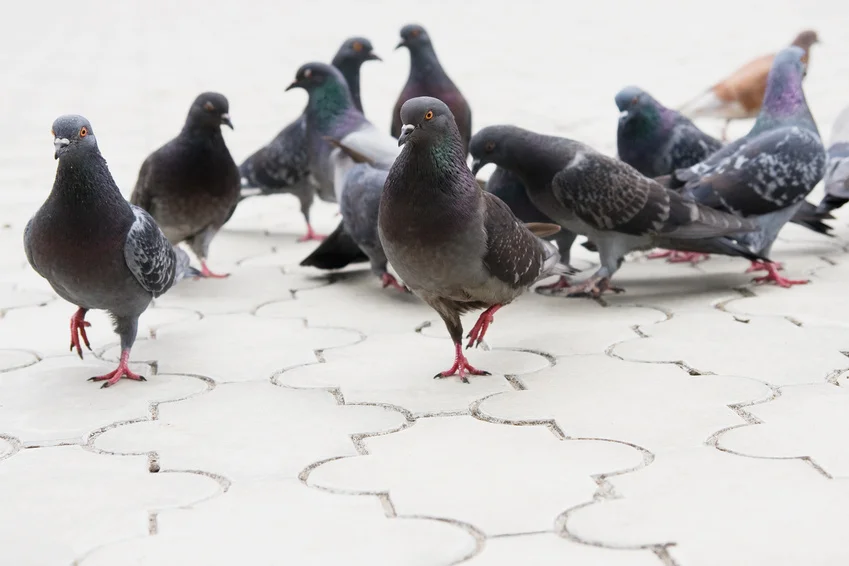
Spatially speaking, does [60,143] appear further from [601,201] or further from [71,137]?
[601,201]

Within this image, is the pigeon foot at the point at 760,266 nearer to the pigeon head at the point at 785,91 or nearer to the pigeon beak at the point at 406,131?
the pigeon head at the point at 785,91

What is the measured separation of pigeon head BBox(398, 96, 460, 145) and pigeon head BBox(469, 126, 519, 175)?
1.05 m

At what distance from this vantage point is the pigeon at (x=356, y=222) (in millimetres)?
4539

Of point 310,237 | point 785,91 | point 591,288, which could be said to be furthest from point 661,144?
point 310,237

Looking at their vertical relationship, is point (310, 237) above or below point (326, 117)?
below

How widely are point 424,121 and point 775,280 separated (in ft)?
A: 6.41

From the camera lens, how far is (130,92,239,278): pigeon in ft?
15.8

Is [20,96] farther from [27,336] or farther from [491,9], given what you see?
[491,9]

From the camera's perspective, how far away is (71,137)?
3428mm

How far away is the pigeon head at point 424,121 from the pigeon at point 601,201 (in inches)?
41.6

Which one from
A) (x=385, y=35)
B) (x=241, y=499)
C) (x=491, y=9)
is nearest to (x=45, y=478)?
(x=241, y=499)

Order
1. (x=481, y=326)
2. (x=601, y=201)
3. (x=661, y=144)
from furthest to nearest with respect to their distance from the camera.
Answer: (x=661, y=144) < (x=601, y=201) < (x=481, y=326)

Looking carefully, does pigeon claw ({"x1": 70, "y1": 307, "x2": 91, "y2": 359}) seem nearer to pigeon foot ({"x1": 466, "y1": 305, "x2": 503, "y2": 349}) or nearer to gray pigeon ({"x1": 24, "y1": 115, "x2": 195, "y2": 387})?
gray pigeon ({"x1": 24, "y1": 115, "x2": 195, "y2": 387})

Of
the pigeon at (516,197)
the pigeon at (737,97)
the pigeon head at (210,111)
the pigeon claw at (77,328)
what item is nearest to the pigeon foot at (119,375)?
the pigeon claw at (77,328)
